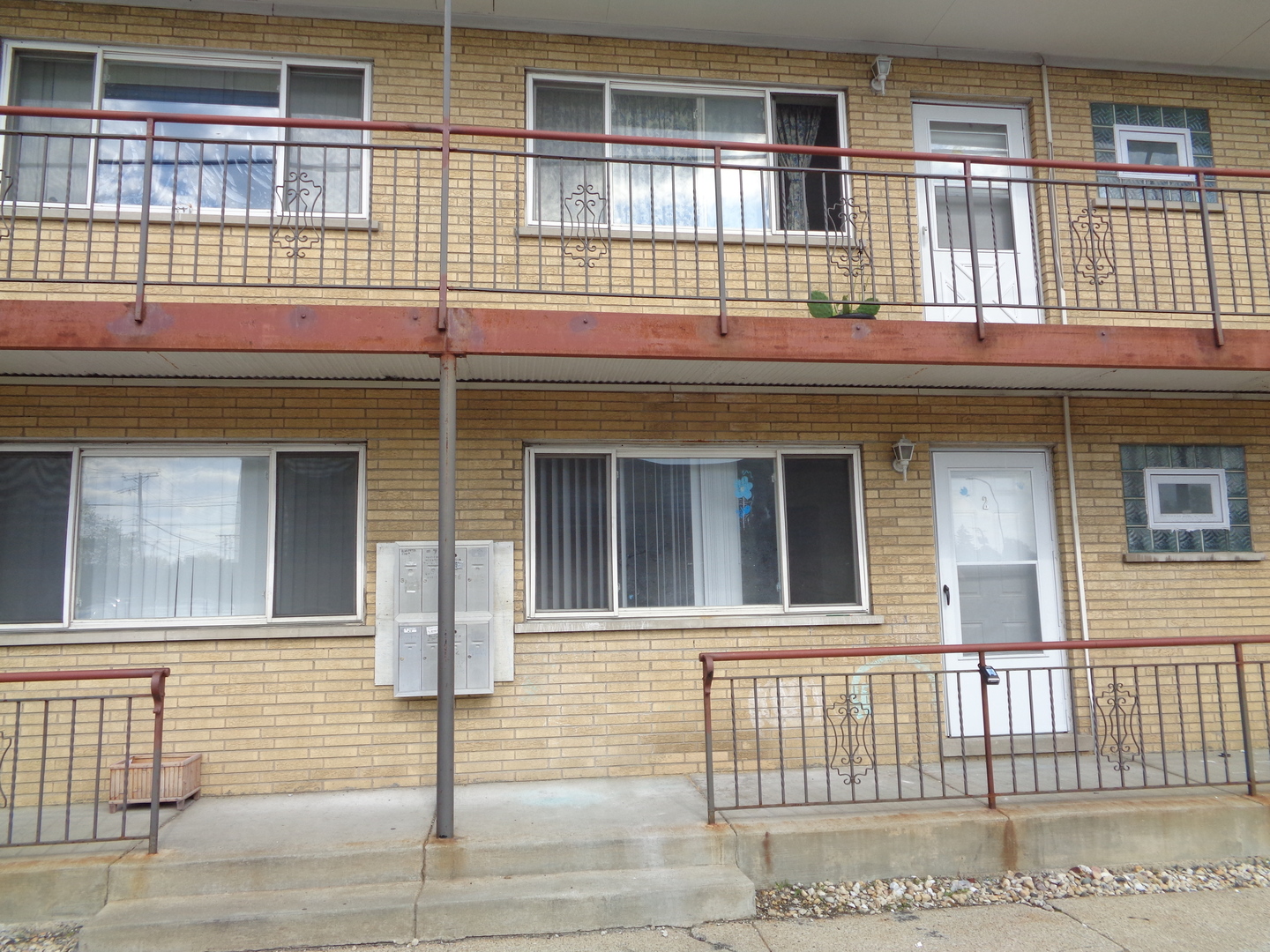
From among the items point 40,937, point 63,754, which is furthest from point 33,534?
point 40,937

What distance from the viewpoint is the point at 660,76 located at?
6734 millimetres

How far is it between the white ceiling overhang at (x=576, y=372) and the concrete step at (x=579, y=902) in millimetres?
2893

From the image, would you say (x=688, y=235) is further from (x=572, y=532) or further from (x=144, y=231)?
(x=144, y=231)

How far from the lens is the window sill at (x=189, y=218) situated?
5895 millimetres

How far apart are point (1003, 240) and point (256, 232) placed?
5823 millimetres

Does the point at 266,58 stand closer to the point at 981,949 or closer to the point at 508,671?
the point at 508,671

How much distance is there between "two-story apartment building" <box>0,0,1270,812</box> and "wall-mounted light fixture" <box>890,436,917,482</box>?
6 cm

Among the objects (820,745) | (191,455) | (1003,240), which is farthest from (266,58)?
(820,745)

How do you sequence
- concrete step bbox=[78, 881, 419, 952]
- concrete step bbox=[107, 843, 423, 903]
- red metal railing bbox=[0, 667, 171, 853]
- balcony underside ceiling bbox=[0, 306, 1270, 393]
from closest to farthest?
concrete step bbox=[78, 881, 419, 952] → concrete step bbox=[107, 843, 423, 903] → balcony underside ceiling bbox=[0, 306, 1270, 393] → red metal railing bbox=[0, 667, 171, 853]

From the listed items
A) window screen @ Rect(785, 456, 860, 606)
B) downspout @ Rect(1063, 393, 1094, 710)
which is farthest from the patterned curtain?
downspout @ Rect(1063, 393, 1094, 710)

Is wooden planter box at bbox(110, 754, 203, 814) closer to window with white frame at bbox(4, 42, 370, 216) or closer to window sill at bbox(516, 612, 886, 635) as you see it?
window sill at bbox(516, 612, 886, 635)

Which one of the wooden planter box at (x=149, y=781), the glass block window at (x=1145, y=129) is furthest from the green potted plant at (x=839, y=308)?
the wooden planter box at (x=149, y=781)

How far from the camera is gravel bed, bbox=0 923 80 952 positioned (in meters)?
4.09

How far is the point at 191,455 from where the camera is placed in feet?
19.3
